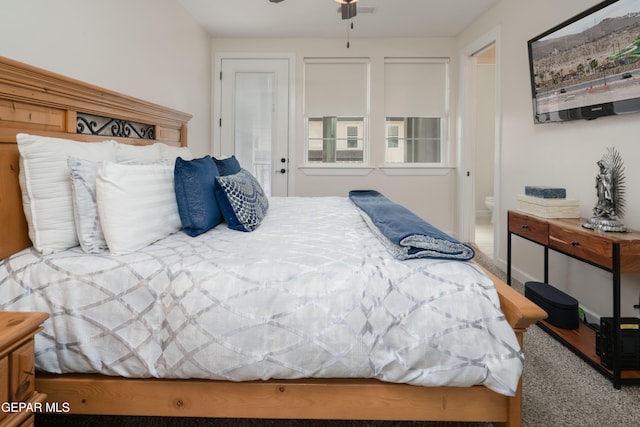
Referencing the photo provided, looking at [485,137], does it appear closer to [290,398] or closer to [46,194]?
[290,398]

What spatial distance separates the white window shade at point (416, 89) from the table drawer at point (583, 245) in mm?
2879

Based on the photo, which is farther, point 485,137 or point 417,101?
point 485,137

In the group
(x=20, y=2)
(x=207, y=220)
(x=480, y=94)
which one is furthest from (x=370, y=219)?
(x=480, y=94)

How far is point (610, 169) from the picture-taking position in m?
2.03

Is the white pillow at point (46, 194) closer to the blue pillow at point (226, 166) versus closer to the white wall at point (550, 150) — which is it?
the blue pillow at point (226, 166)

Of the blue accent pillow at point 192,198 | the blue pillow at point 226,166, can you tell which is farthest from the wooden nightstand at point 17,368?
the blue pillow at point 226,166

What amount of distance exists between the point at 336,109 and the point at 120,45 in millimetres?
2810

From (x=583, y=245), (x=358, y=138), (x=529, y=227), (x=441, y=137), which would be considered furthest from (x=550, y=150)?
(x=358, y=138)

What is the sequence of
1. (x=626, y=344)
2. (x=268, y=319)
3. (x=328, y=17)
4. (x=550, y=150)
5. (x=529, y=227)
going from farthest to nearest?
(x=328, y=17) < (x=550, y=150) < (x=529, y=227) < (x=626, y=344) < (x=268, y=319)

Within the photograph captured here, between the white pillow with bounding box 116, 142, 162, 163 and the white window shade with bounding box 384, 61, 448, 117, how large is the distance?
3353mm

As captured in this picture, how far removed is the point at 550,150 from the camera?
2.87m

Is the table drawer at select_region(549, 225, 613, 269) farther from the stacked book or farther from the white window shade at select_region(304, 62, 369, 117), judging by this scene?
the white window shade at select_region(304, 62, 369, 117)

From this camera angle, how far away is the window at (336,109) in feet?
15.5

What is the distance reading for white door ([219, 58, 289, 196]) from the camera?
4.68m
